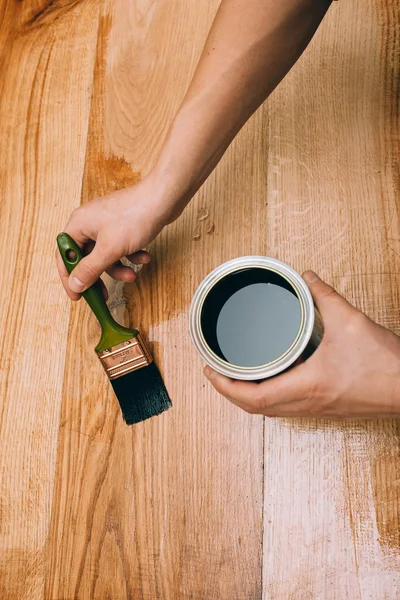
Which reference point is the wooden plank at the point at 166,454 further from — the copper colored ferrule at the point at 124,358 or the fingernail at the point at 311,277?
the fingernail at the point at 311,277

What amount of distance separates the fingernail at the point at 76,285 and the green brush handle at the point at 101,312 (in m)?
0.01

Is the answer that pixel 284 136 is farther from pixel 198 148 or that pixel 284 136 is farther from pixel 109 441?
pixel 109 441

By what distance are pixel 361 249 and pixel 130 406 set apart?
42 cm

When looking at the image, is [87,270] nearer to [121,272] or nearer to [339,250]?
[121,272]

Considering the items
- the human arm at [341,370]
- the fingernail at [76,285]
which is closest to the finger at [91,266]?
the fingernail at [76,285]

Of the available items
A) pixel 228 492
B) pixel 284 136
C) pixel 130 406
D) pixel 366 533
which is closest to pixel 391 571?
pixel 366 533

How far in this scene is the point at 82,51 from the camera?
38.9 inches

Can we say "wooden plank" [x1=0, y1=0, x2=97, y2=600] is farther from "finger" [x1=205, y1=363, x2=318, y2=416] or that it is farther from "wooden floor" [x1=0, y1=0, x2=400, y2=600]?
"finger" [x1=205, y1=363, x2=318, y2=416]

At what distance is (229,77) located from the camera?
65cm

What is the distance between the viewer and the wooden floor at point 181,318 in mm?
725

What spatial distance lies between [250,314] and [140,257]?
273 mm

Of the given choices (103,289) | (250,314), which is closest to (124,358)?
(103,289)

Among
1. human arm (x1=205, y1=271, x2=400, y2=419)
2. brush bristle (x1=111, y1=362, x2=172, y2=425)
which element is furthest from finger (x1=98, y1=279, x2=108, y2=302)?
human arm (x1=205, y1=271, x2=400, y2=419)

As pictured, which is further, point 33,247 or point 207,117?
point 33,247
